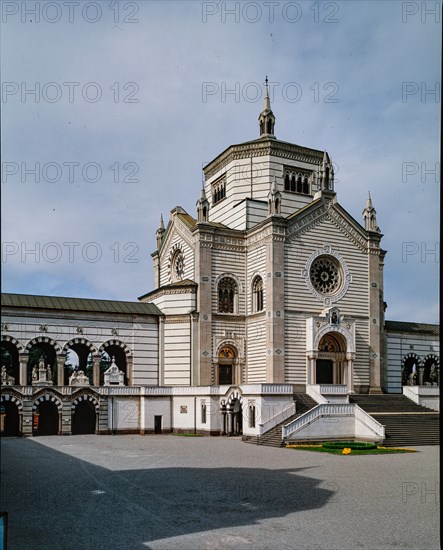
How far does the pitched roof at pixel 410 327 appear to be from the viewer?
185ft

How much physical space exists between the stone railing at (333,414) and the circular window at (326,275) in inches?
494

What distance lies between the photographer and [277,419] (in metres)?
39.6

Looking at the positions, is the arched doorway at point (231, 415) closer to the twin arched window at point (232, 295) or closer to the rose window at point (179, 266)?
the twin arched window at point (232, 295)

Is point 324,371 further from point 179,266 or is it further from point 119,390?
point 119,390

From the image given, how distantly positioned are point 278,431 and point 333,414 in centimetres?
329

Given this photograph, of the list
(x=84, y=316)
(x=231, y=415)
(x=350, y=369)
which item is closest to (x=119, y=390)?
(x=84, y=316)

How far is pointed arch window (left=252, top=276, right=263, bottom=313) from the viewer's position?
161 ft

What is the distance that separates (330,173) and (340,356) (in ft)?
47.2

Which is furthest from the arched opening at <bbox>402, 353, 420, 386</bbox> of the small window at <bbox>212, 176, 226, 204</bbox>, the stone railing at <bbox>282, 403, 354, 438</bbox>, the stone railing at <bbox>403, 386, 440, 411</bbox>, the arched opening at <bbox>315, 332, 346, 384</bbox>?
the small window at <bbox>212, 176, 226, 204</bbox>

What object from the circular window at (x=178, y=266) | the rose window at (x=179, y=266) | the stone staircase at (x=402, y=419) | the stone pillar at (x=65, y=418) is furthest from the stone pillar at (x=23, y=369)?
the stone staircase at (x=402, y=419)

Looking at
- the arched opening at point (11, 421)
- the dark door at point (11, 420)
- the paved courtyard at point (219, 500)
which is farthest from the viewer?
the dark door at point (11, 420)

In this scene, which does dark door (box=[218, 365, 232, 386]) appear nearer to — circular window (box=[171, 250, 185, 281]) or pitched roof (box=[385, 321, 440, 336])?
circular window (box=[171, 250, 185, 281])

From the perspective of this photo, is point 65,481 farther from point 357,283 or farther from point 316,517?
point 357,283

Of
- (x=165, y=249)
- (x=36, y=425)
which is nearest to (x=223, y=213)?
(x=165, y=249)
